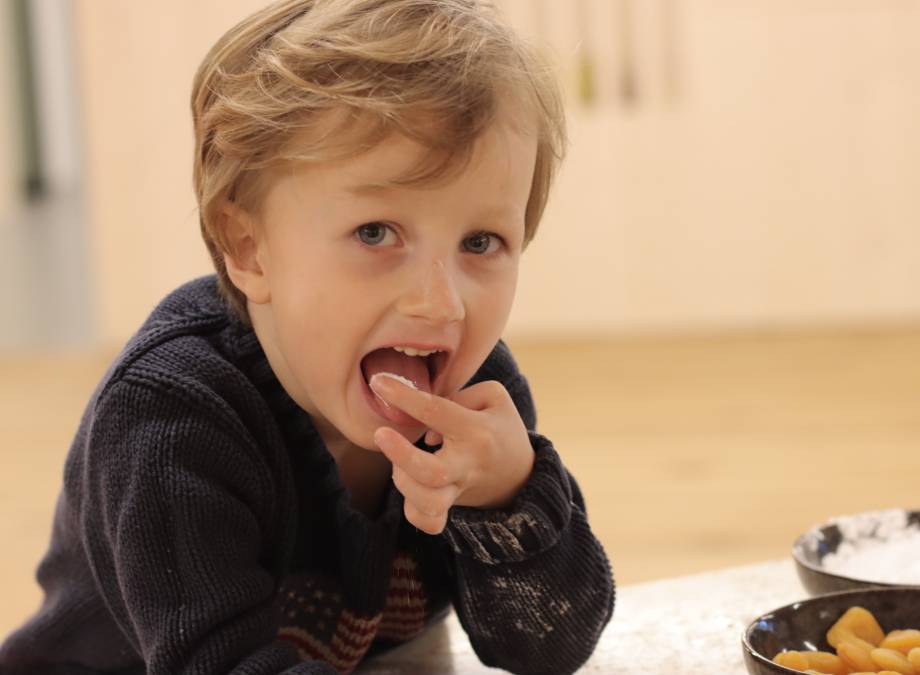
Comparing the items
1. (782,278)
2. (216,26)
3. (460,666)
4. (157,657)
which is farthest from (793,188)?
(157,657)

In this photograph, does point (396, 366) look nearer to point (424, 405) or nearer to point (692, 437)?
point (424, 405)

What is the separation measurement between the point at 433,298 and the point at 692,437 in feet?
5.07

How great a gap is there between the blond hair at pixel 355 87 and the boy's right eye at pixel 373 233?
0.03 m

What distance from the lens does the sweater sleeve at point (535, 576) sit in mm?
765

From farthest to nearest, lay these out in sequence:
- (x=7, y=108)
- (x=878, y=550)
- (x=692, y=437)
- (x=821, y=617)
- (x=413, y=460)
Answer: (x=7, y=108) → (x=692, y=437) → (x=878, y=550) → (x=821, y=617) → (x=413, y=460)

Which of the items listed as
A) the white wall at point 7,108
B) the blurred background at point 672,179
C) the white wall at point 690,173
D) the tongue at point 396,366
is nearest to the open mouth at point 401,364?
the tongue at point 396,366

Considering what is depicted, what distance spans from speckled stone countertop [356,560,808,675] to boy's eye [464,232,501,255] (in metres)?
0.32

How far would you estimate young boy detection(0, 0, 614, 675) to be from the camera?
2.23 feet

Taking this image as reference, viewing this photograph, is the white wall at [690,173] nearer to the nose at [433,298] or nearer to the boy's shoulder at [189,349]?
the boy's shoulder at [189,349]

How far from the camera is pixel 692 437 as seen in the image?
2166 millimetres

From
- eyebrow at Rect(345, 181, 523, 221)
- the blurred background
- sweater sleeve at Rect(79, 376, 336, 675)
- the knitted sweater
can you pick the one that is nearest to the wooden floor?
the blurred background

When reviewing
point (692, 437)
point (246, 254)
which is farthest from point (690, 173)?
point (246, 254)

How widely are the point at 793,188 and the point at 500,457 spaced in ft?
7.97

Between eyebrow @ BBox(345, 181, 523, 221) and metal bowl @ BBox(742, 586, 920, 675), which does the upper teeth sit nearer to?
eyebrow @ BBox(345, 181, 523, 221)
